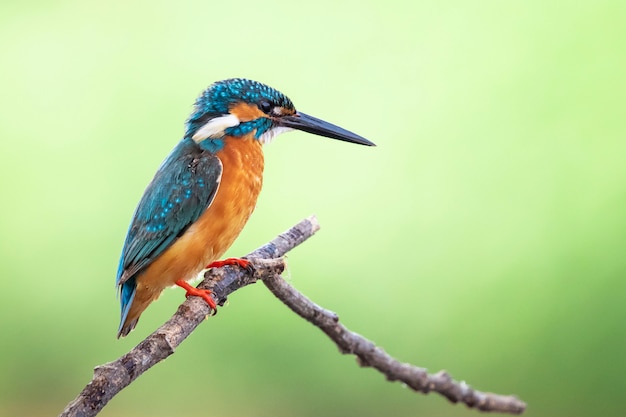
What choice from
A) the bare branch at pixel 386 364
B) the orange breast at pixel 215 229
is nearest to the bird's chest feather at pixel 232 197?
the orange breast at pixel 215 229

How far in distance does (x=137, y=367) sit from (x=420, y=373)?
46 cm

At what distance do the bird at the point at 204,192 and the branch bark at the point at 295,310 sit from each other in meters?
0.05

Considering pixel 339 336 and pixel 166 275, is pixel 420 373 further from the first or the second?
pixel 166 275

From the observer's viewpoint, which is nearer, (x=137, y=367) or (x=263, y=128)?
(x=137, y=367)

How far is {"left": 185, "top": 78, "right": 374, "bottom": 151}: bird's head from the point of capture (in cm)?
162

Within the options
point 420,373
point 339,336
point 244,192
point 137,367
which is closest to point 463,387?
point 420,373

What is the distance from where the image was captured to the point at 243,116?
64.9 inches

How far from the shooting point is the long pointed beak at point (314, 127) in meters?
1.65

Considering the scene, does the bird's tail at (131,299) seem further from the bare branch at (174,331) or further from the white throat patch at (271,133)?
the white throat patch at (271,133)

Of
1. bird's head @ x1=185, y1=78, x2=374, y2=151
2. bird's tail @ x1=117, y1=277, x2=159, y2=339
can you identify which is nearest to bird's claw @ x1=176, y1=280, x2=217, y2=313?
bird's tail @ x1=117, y1=277, x2=159, y2=339

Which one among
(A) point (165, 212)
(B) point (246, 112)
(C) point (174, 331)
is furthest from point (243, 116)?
(C) point (174, 331)

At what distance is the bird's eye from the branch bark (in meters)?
0.24

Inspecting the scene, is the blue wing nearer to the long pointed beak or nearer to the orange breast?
the orange breast

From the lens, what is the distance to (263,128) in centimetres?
167
